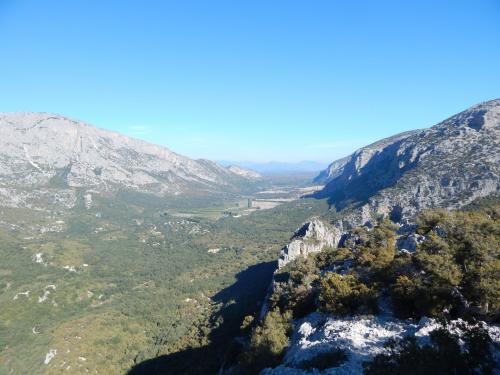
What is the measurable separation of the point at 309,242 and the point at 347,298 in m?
87.5

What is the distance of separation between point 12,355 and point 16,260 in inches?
3761

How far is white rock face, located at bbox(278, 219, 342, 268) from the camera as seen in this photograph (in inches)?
4498

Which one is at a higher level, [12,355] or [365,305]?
[365,305]

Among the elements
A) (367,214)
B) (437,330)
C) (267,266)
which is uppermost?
(437,330)

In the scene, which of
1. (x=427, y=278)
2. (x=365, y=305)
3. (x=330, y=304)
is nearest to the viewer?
(x=427, y=278)

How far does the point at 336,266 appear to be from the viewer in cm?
5878

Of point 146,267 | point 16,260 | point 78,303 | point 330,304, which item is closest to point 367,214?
point 146,267

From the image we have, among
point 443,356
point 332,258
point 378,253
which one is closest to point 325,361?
point 443,356

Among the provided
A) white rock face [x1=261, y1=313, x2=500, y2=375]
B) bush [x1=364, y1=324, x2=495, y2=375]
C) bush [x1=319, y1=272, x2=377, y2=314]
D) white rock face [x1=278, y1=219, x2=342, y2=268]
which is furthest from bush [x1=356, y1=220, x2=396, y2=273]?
white rock face [x1=278, y1=219, x2=342, y2=268]

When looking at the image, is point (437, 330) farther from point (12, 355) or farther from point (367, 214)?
point (367, 214)

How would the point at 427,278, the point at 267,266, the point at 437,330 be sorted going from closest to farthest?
the point at 437,330, the point at 427,278, the point at 267,266

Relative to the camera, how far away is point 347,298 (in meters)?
37.2

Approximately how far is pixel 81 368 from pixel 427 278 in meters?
96.0

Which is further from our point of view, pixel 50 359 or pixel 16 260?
pixel 16 260
